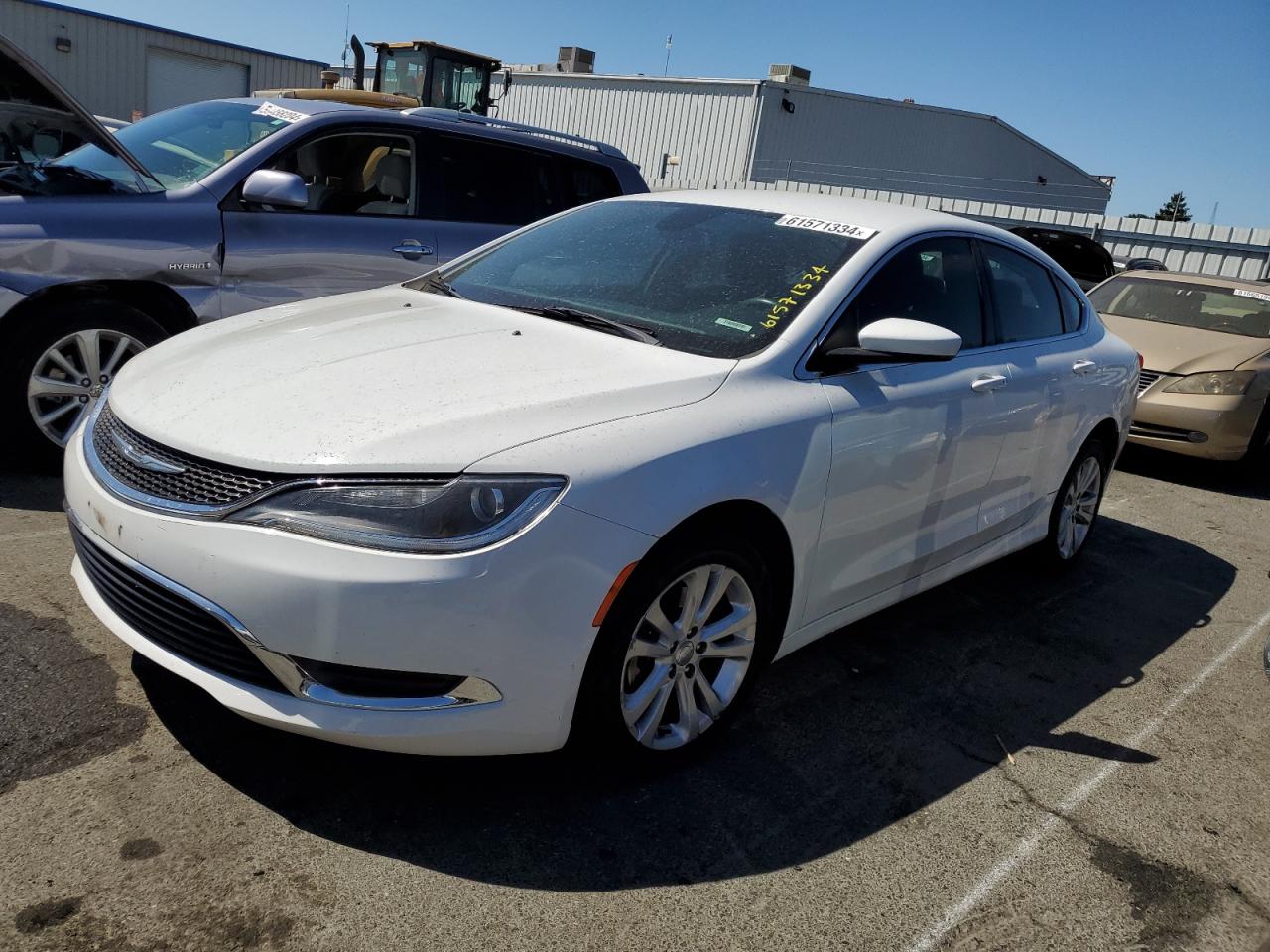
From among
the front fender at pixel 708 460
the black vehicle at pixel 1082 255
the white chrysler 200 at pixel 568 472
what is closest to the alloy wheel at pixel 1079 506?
the white chrysler 200 at pixel 568 472

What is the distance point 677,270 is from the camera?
3.61 meters

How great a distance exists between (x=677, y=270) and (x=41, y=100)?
131 inches

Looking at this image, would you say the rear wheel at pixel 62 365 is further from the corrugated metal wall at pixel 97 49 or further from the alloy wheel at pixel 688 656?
the corrugated metal wall at pixel 97 49

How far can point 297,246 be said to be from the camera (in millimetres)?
5312

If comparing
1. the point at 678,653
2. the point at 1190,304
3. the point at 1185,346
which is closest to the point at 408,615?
the point at 678,653

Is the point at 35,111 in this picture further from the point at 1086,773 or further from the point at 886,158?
the point at 886,158

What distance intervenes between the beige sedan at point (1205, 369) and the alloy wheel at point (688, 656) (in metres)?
5.52

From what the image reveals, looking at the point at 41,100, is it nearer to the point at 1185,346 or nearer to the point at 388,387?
the point at 388,387

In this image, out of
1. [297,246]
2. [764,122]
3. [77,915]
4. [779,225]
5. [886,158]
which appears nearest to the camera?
[77,915]

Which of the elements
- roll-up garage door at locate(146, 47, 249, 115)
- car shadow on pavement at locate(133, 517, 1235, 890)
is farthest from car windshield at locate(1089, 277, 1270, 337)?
roll-up garage door at locate(146, 47, 249, 115)

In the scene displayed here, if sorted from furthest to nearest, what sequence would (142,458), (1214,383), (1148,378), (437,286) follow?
(1148,378) < (1214,383) < (437,286) < (142,458)

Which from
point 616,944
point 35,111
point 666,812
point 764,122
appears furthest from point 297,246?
point 764,122

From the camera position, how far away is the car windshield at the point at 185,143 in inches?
195

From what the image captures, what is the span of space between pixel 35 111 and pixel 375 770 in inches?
152
